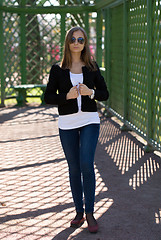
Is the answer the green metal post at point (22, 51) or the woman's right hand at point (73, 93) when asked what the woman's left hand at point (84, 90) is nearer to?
the woman's right hand at point (73, 93)

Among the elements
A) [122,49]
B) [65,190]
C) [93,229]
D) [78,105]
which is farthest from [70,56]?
[122,49]

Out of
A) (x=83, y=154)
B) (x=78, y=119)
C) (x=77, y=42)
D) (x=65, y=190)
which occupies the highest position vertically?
(x=77, y=42)

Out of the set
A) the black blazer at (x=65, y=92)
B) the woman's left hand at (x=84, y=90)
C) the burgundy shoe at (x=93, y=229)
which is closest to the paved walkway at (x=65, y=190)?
the burgundy shoe at (x=93, y=229)

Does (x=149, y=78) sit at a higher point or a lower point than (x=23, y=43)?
lower

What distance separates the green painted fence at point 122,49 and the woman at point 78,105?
2109 mm

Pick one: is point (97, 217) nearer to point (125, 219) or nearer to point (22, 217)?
point (125, 219)

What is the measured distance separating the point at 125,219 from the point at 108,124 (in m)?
4.52

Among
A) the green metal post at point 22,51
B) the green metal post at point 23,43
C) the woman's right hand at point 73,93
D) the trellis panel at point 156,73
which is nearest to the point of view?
the woman's right hand at point 73,93

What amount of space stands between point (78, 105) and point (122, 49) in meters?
4.44

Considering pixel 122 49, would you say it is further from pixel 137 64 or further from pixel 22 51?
pixel 22 51

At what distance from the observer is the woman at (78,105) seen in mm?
3191

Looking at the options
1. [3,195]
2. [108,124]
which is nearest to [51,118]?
[108,124]

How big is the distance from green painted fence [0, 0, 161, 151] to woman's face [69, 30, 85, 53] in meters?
2.12

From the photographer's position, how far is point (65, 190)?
4.32 metres
